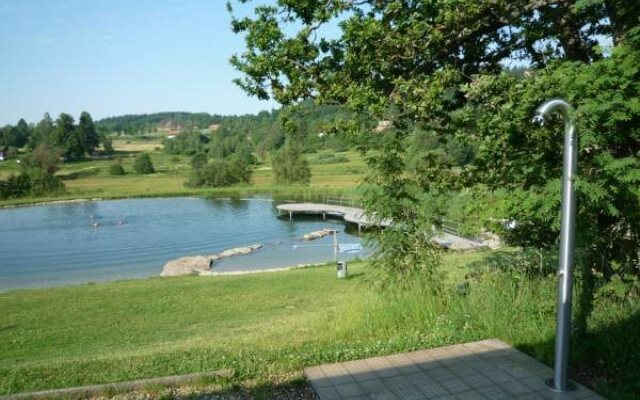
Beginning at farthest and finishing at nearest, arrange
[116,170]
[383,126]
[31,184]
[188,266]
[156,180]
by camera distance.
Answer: [116,170]
[156,180]
[31,184]
[188,266]
[383,126]

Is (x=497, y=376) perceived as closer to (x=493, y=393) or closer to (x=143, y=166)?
(x=493, y=393)

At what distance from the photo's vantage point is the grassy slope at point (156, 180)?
72750 millimetres

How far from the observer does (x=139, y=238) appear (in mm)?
40625

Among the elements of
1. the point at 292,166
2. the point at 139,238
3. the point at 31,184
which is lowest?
the point at 139,238

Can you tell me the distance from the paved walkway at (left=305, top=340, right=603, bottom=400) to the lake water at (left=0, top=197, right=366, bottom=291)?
2077 cm

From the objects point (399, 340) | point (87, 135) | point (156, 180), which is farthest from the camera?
point (87, 135)

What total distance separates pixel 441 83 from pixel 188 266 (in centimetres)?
2204

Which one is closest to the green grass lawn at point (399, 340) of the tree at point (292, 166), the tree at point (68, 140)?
the tree at point (292, 166)

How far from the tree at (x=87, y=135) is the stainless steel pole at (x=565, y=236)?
13185 cm

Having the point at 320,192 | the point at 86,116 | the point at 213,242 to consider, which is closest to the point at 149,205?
the point at 320,192

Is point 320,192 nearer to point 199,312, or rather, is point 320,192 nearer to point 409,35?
point 199,312

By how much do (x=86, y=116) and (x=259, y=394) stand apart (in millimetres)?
142647

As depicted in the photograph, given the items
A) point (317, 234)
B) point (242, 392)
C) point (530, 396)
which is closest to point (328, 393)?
point (242, 392)

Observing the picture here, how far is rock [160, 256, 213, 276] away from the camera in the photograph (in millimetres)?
24891
